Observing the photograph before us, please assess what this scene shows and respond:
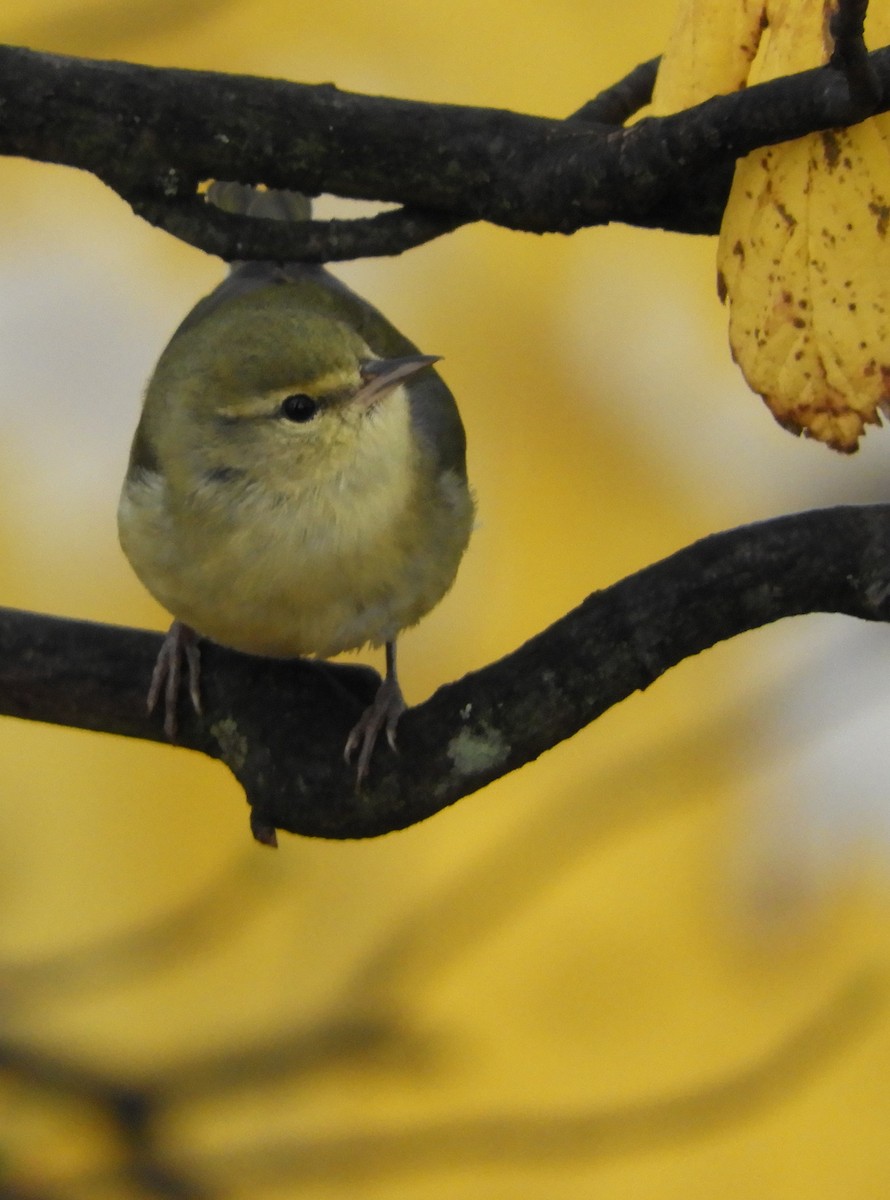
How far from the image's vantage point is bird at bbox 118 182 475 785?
1.03 meters

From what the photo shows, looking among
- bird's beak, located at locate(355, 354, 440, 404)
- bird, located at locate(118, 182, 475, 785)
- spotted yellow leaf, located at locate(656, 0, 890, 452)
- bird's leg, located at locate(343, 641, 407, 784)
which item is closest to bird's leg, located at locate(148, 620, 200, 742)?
bird, located at locate(118, 182, 475, 785)

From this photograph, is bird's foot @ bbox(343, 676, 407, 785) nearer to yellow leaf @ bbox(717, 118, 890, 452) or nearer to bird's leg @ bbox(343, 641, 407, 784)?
bird's leg @ bbox(343, 641, 407, 784)

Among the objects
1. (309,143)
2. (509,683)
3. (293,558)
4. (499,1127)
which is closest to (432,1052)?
(499,1127)

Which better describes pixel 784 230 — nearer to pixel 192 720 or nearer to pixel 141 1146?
pixel 192 720

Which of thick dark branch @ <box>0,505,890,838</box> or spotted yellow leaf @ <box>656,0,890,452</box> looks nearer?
spotted yellow leaf @ <box>656,0,890,452</box>

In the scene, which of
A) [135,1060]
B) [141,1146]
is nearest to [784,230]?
[141,1146]

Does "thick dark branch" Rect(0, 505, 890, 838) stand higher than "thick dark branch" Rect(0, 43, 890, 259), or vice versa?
"thick dark branch" Rect(0, 43, 890, 259)

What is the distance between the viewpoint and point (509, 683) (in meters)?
0.74

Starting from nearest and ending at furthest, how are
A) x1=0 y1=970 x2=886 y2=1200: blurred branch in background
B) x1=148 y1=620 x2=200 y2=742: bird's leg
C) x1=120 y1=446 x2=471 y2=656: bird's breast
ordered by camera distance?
x1=148 y1=620 x2=200 y2=742: bird's leg < x1=120 y1=446 x2=471 y2=656: bird's breast < x1=0 y1=970 x2=886 y2=1200: blurred branch in background

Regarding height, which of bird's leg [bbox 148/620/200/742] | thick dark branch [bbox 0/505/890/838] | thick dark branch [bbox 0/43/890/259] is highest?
→ thick dark branch [bbox 0/43/890/259]

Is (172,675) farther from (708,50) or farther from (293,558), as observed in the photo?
(708,50)

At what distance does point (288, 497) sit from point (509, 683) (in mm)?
362

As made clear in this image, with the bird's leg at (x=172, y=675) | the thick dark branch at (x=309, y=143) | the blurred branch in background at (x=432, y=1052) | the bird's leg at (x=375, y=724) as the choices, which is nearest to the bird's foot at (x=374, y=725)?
the bird's leg at (x=375, y=724)

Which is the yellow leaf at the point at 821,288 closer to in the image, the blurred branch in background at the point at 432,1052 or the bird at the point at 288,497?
the bird at the point at 288,497
